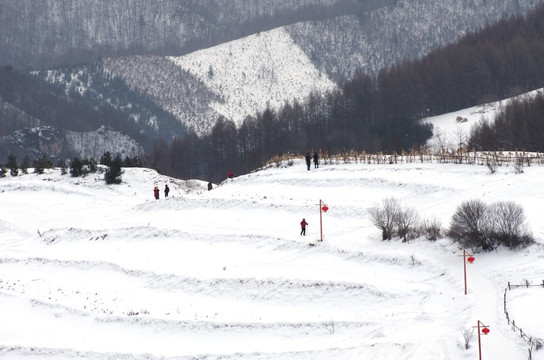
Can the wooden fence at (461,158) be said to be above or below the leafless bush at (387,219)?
above

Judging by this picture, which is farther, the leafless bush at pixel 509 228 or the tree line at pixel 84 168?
the tree line at pixel 84 168

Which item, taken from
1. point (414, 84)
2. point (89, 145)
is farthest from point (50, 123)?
point (414, 84)

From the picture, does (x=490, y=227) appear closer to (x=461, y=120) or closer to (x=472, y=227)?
(x=472, y=227)

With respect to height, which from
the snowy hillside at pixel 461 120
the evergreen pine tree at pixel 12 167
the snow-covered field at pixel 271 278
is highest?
the snowy hillside at pixel 461 120

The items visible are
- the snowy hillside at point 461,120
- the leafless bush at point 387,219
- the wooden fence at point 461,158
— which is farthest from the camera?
the snowy hillside at point 461,120

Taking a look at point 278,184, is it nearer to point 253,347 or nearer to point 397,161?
point 397,161

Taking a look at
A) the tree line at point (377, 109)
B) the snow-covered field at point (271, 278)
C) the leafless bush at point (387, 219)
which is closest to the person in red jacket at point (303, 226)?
the snow-covered field at point (271, 278)

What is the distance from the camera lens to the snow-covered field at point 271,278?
69.6 ft

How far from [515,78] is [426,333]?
103216 millimetres

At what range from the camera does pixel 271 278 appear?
26.9 m

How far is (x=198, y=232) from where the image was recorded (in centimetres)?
3494

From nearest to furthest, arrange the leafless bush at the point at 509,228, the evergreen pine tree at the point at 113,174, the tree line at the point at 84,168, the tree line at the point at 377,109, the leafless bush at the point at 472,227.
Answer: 1. the leafless bush at the point at 509,228
2. the leafless bush at the point at 472,227
3. the evergreen pine tree at the point at 113,174
4. the tree line at the point at 84,168
5. the tree line at the point at 377,109

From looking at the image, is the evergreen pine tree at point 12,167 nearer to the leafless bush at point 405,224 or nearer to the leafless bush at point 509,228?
the leafless bush at point 405,224

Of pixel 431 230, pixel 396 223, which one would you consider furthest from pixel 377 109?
pixel 431 230
